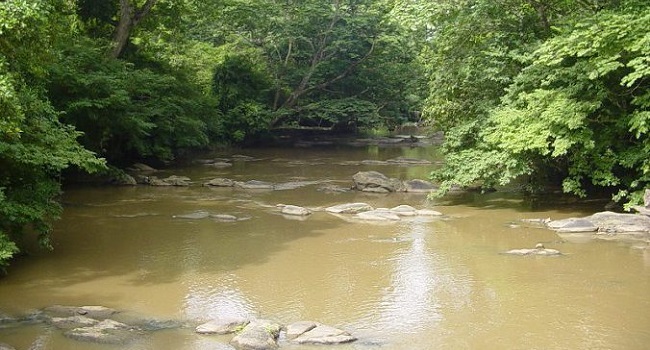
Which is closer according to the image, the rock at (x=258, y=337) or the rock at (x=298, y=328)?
the rock at (x=258, y=337)

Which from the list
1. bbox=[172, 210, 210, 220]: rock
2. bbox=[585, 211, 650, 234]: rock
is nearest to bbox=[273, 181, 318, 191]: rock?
bbox=[172, 210, 210, 220]: rock

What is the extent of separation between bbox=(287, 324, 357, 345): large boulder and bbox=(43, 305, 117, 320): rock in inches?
101

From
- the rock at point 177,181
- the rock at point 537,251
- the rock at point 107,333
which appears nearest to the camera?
the rock at point 107,333

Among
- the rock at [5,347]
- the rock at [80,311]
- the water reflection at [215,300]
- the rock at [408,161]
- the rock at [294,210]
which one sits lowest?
the water reflection at [215,300]

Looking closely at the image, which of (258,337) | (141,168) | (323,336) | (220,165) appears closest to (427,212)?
(323,336)

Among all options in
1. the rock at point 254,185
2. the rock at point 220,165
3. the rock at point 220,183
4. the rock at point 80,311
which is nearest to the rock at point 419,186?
the rock at point 254,185

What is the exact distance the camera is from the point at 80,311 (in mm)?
8336

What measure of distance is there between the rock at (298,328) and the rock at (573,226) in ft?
24.0

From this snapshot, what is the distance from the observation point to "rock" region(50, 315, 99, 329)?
784 centimetres

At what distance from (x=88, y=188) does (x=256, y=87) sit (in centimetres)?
1515

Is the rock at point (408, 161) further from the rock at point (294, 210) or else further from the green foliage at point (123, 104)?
the rock at point (294, 210)

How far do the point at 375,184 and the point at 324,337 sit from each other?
12.8m

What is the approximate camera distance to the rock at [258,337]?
23.7 feet

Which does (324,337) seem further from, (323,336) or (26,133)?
(26,133)
